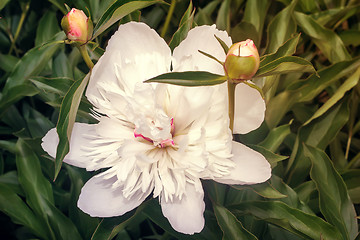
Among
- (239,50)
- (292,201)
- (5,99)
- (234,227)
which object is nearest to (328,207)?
(292,201)

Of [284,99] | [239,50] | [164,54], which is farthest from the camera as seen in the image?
[284,99]

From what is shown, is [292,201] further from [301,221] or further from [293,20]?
[293,20]

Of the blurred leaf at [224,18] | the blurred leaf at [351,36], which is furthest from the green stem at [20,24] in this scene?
the blurred leaf at [351,36]

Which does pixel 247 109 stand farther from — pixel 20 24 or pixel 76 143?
pixel 20 24

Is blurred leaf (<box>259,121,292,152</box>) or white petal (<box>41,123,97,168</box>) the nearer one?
white petal (<box>41,123,97,168</box>)

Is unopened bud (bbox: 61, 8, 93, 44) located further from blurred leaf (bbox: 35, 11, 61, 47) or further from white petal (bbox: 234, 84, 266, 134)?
blurred leaf (bbox: 35, 11, 61, 47)

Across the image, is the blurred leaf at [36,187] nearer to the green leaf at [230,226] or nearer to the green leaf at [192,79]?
the green leaf at [230,226]

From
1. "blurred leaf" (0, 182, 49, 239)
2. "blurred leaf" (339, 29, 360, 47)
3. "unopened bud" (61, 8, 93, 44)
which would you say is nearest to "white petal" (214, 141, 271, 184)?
"unopened bud" (61, 8, 93, 44)
